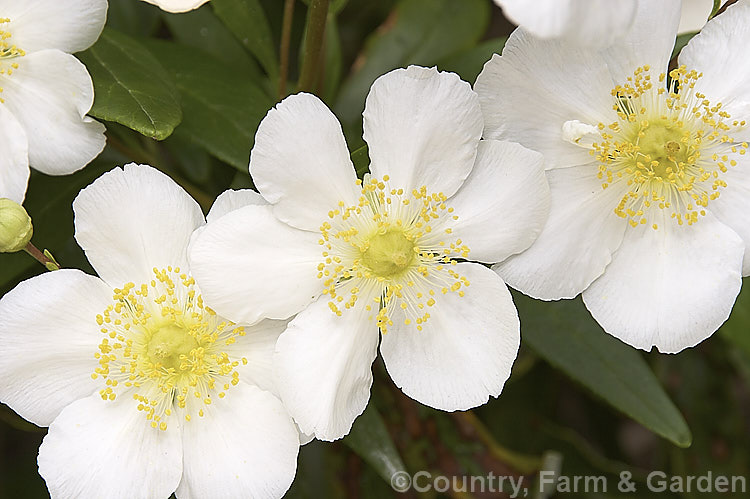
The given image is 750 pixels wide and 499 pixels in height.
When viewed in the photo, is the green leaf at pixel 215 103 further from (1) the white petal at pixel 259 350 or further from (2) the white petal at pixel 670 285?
(2) the white petal at pixel 670 285

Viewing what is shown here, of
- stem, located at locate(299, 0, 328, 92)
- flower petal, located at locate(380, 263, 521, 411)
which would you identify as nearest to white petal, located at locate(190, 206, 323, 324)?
flower petal, located at locate(380, 263, 521, 411)

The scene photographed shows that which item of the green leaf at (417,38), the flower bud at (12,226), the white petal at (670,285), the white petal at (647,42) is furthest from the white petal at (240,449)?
the green leaf at (417,38)

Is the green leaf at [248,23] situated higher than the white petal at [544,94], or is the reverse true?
the white petal at [544,94]

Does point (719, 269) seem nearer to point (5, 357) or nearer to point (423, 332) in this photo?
point (423, 332)

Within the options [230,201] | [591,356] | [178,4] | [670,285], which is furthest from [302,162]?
[591,356]

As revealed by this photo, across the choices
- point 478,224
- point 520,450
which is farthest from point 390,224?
point 520,450

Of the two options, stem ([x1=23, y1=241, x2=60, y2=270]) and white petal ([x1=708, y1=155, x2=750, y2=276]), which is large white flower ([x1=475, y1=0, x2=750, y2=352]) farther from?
stem ([x1=23, y1=241, x2=60, y2=270])

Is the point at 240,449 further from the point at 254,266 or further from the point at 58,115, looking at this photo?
the point at 58,115
